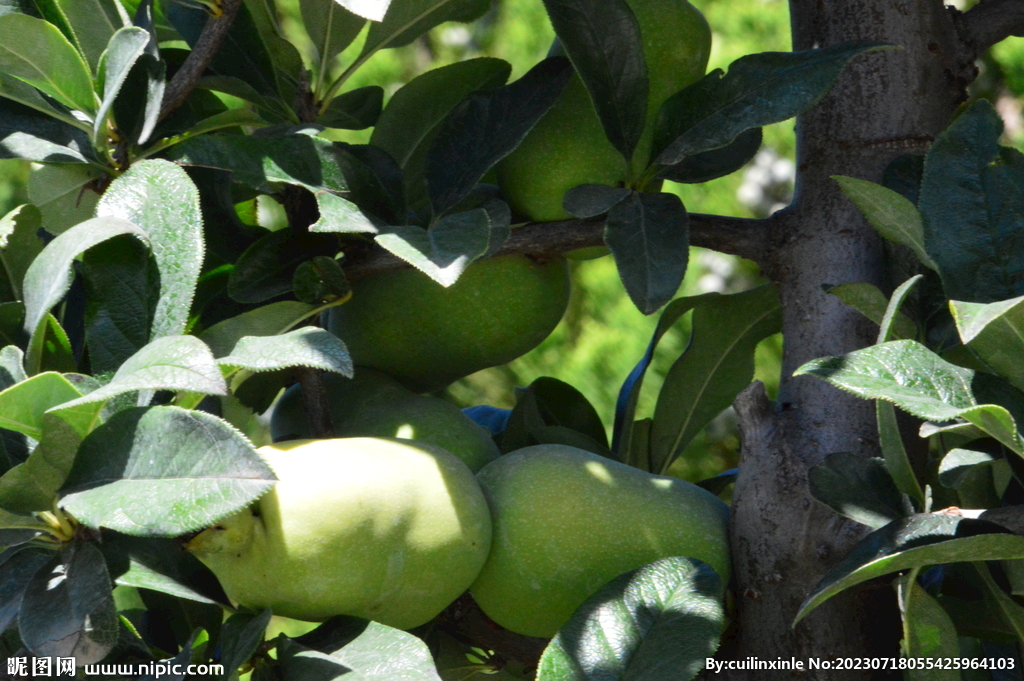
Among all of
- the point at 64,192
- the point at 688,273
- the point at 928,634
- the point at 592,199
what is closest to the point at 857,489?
the point at 928,634

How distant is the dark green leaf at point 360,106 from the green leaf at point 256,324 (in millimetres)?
Answer: 146

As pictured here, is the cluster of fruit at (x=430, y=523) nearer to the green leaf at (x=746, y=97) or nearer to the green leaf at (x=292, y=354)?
the green leaf at (x=292, y=354)

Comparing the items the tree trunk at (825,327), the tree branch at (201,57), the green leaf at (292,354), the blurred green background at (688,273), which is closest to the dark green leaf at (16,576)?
the green leaf at (292,354)

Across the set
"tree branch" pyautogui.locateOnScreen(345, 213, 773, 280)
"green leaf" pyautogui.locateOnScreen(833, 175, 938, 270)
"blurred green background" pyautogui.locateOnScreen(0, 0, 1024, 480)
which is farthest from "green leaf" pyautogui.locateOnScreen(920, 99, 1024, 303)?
"blurred green background" pyautogui.locateOnScreen(0, 0, 1024, 480)

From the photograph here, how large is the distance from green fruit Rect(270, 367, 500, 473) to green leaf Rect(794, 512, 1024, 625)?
0.70 ft

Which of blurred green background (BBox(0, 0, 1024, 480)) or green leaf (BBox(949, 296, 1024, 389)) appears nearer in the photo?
green leaf (BBox(949, 296, 1024, 389))

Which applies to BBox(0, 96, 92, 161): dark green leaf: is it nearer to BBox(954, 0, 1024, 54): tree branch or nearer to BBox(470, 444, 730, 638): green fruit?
BBox(470, 444, 730, 638): green fruit

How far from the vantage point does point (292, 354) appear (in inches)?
14.8

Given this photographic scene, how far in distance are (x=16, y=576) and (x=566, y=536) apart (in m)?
0.24

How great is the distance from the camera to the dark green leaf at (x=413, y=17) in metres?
0.55

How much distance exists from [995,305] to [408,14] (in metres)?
0.36

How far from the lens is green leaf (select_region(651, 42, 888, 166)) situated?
46 cm

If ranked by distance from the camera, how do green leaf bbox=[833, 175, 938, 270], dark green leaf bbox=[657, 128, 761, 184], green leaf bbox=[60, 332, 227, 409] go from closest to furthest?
green leaf bbox=[60, 332, 227, 409], green leaf bbox=[833, 175, 938, 270], dark green leaf bbox=[657, 128, 761, 184]

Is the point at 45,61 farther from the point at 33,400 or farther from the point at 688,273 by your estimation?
the point at 688,273
